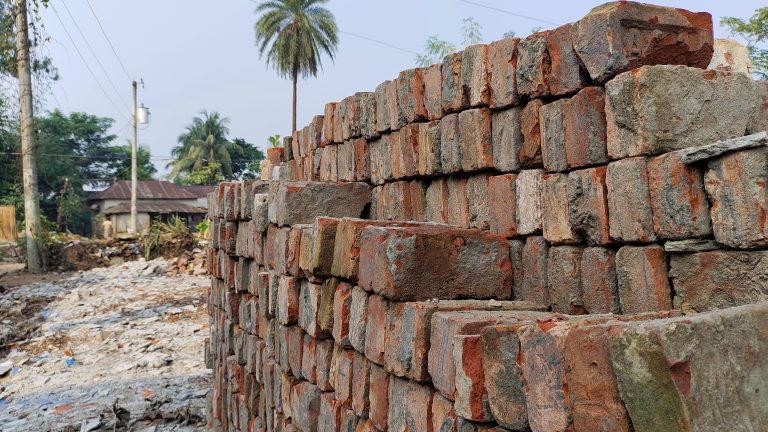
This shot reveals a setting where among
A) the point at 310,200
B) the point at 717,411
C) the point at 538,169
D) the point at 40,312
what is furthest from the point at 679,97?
the point at 40,312

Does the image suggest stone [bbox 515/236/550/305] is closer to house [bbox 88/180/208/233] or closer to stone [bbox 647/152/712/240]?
stone [bbox 647/152/712/240]

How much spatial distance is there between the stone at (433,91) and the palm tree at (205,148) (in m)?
43.0

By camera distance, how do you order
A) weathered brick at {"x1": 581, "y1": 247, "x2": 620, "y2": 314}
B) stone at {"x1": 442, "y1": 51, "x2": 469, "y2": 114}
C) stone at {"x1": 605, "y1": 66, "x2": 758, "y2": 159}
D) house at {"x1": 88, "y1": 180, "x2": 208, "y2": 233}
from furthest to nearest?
house at {"x1": 88, "y1": 180, "x2": 208, "y2": 233} < stone at {"x1": 442, "y1": 51, "x2": 469, "y2": 114} < weathered brick at {"x1": 581, "y1": 247, "x2": 620, "y2": 314} < stone at {"x1": 605, "y1": 66, "x2": 758, "y2": 159}

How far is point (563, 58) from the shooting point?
3336 mm

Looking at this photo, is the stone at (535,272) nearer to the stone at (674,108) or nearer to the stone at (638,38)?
the stone at (674,108)

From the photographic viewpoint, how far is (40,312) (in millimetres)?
14961

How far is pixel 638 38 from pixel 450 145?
147cm

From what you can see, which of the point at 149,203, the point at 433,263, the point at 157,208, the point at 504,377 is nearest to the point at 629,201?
the point at 433,263

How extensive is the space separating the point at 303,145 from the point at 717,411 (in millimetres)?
5945

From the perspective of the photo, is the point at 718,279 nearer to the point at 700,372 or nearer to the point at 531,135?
the point at 700,372

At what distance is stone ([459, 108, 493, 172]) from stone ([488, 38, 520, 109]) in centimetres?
12

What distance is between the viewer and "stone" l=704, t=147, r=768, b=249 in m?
2.50

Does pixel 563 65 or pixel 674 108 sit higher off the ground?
pixel 563 65

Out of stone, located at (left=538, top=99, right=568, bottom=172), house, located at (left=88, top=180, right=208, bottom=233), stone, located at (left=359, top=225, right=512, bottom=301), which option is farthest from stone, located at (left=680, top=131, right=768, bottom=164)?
house, located at (left=88, top=180, right=208, bottom=233)
